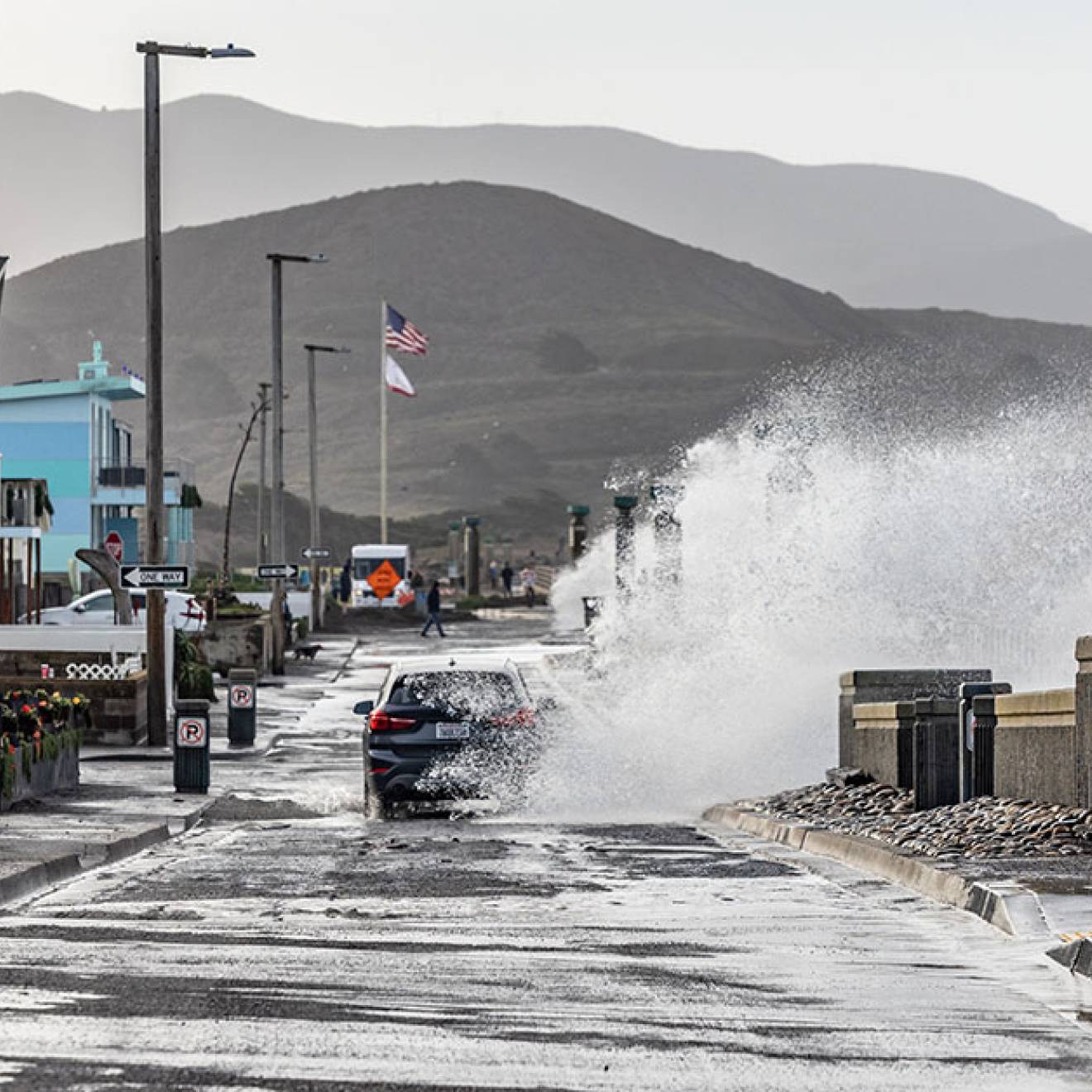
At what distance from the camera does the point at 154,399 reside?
3475 cm

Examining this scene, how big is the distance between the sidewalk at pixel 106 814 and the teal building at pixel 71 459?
176 ft

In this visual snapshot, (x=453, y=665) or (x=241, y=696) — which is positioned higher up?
(x=453, y=665)

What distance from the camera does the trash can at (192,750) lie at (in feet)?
91.1

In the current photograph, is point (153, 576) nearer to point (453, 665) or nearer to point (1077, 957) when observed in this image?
point (453, 665)

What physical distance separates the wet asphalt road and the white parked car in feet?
123

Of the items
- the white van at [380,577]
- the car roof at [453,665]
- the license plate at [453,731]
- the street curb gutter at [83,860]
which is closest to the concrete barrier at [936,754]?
the license plate at [453,731]

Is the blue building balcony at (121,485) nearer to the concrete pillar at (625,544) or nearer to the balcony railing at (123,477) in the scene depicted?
the balcony railing at (123,477)

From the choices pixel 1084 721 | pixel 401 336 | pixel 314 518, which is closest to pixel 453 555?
pixel 401 336

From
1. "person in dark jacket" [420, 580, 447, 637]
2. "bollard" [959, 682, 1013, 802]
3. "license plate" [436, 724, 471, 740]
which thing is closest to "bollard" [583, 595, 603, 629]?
"person in dark jacket" [420, 580, 447, 637]

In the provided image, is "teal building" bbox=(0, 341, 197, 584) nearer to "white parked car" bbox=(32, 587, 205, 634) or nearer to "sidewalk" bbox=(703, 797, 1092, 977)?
"white parked car" bbox=(32, 587, 205, 634)

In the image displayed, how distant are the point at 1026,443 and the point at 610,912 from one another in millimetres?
30994

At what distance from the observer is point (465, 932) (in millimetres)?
13492

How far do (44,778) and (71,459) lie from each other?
70.8m

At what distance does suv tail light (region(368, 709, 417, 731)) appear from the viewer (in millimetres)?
23750
